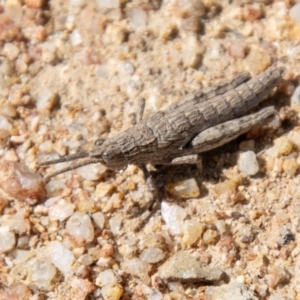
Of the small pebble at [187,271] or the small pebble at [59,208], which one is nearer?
the small pebble at [187,271]

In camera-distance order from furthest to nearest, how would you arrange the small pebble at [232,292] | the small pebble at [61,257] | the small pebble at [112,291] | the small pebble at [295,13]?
the small pebble at [295,13] < the small pebble at [61,257] < the small pebble at [112,291] < the small pebble at [232,292]

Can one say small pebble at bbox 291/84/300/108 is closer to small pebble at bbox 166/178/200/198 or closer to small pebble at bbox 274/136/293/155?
small pebble at bbox 274/136/293/155

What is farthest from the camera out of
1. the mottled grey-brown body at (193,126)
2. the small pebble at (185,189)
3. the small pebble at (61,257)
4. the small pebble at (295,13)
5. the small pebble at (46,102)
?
the small pebble at (295,13)

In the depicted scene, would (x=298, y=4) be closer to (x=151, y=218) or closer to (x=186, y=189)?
(x=186, y=189)

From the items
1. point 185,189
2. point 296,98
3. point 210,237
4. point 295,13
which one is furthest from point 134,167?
point 295,13

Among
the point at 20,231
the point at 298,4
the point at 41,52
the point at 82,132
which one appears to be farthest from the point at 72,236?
the point at 298,4

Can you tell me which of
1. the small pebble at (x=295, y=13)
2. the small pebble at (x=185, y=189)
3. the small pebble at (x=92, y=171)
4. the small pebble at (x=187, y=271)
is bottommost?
the small pebble at (x=187, y=271)

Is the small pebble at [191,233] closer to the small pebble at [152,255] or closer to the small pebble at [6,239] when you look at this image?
the small pebble at [152,255]

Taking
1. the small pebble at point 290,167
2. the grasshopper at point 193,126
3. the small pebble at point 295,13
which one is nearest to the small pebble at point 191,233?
the grasshopper at point 193,126
